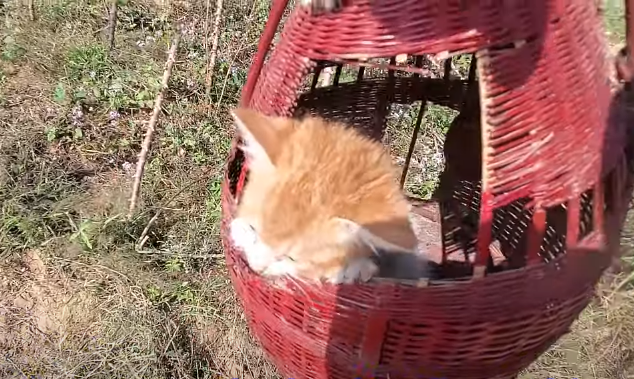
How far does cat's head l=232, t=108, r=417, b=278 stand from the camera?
Answer: 1.33 metres

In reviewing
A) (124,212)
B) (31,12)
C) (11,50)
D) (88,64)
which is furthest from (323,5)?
(31,12)

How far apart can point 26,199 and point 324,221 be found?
63.7 inches

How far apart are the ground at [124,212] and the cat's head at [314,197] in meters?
0.78

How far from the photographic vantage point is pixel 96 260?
2.32 m

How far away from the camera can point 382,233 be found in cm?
127

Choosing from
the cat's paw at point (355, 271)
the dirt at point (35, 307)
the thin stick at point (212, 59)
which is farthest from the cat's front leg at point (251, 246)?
the thin stick at point (212, 59)

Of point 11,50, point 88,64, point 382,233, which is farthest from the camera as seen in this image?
point 11,50

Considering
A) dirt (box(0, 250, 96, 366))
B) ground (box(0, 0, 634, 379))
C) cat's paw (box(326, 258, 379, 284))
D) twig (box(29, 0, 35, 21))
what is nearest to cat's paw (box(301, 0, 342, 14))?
cat's paw (box(326, 258, 379, 284))

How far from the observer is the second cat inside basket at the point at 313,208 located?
1.34m

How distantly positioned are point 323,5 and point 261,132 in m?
0.32

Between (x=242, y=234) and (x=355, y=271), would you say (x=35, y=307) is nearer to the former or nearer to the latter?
(x=242, y=234)

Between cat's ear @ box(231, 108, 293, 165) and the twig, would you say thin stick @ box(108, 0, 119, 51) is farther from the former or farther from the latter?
cat's ear @ box(231, 108, 293, 165)

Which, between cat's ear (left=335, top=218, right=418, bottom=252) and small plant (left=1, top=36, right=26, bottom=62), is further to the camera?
small plant (left=1, top=36, right=26, bottom=62)

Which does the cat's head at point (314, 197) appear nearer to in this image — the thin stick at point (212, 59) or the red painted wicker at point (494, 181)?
the red painted wicker at point (494, 181)
